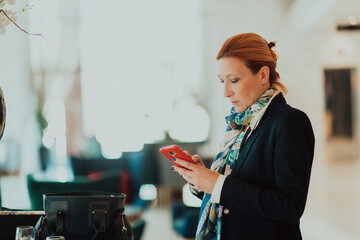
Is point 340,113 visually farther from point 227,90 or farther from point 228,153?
point 227,90

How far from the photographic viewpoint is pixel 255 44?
72.9 inches

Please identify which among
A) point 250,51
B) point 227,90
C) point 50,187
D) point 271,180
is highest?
point 250,51

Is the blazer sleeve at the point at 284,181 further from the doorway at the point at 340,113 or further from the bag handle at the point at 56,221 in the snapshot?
the doorway at the point at 340,113

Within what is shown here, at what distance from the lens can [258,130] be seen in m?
1.85

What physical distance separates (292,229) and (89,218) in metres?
0.74

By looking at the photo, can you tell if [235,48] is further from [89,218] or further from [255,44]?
[89,218]


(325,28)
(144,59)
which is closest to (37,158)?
(144,59)

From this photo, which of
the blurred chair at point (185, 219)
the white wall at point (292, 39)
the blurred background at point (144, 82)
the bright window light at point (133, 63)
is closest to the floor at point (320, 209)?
the blurred background at point (144, 82)

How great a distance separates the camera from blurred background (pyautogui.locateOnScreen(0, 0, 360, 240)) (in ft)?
28.6

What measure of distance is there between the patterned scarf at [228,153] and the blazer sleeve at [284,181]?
0.41 feet

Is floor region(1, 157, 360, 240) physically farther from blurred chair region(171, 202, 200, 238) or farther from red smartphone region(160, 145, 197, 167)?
red smartphone region(160, 145, 197, 167)

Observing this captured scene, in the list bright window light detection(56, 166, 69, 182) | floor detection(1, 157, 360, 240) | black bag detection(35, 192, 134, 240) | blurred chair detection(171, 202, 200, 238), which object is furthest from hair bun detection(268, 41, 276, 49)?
bright window light detection(56, 166, 69, 182)

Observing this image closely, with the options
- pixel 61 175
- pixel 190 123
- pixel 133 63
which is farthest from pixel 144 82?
pixel 61 175

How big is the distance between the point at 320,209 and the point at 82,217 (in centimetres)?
631
